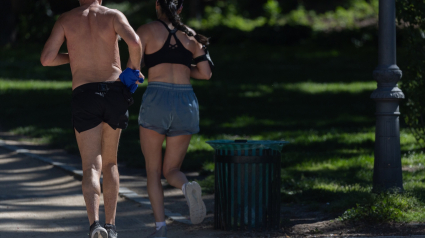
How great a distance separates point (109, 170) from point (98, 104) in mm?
587

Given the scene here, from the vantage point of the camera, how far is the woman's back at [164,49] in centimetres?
496

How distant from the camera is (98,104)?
15.0ft

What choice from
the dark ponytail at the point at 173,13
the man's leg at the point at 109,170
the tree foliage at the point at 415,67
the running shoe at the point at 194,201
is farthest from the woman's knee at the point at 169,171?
the tree foliage at the point at 415,67

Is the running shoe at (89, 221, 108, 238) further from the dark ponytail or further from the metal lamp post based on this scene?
the metal lamp post

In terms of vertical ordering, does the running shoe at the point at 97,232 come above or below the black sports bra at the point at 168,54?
below

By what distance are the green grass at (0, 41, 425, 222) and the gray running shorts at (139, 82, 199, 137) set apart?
195cm

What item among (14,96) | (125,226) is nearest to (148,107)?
(125,226)

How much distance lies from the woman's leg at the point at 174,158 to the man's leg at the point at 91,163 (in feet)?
2.45

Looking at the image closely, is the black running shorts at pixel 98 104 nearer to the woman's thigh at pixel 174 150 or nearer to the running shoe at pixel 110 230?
the woman's thigh at pixel 174 150

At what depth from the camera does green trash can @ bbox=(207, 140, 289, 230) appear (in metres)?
5.22

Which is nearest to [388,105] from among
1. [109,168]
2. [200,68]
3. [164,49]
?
[200,68]

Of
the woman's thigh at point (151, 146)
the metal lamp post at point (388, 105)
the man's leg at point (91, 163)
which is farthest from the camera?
the metal lamp post at point (388, 105)

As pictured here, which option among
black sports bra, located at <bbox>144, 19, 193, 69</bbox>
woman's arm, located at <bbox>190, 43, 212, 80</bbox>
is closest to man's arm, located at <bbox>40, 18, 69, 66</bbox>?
black sports bra, located at <bbox>144, 19, 193, 69</bbox>

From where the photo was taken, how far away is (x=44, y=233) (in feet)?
17.7
